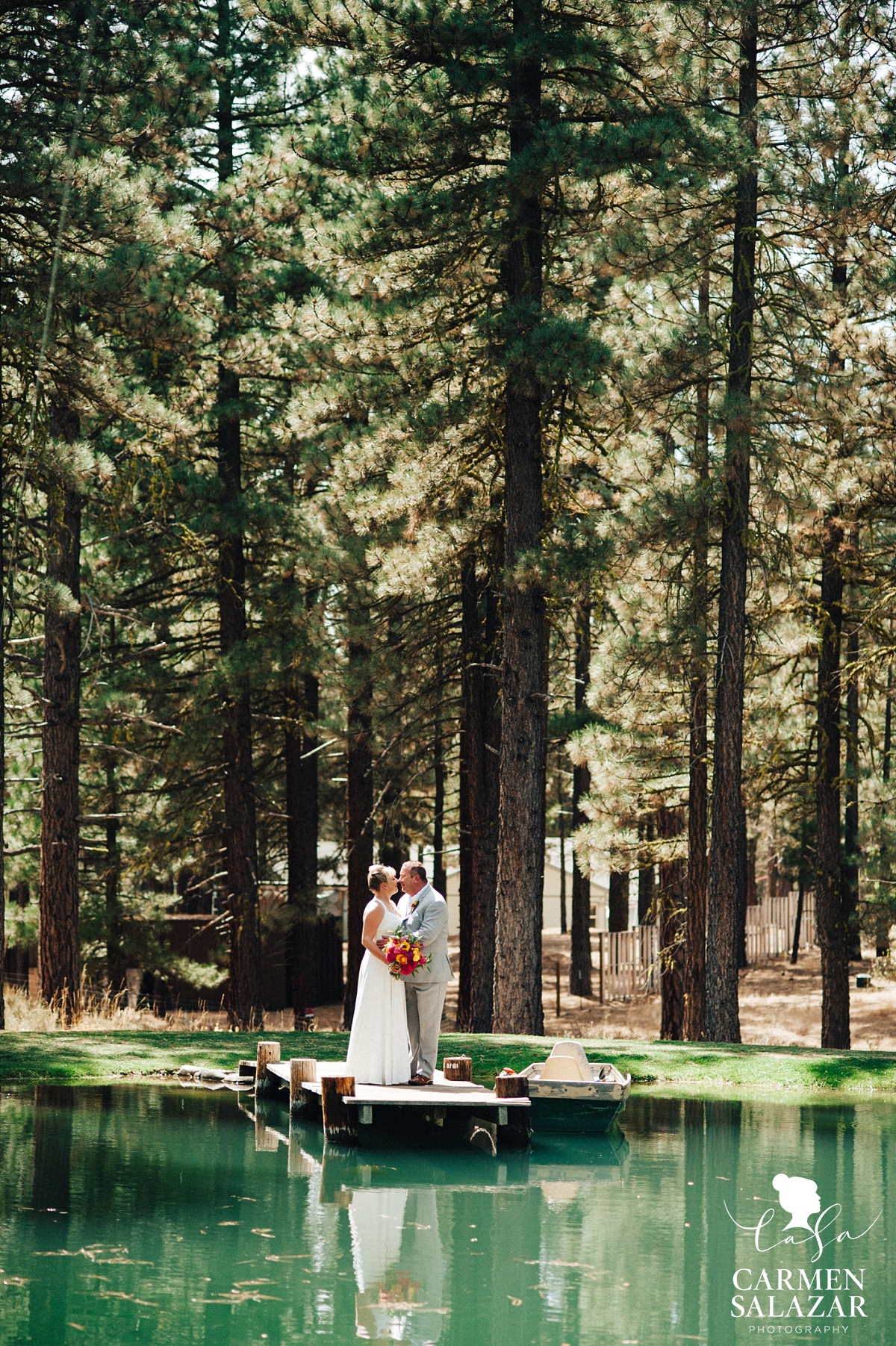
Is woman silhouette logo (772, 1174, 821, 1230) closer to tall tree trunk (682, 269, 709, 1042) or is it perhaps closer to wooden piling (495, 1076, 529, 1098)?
wooden piling (495, 1076, 529, 1098)

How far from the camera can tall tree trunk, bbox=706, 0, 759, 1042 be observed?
631 inches

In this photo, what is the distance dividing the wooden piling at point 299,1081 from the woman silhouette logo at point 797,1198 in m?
3.85

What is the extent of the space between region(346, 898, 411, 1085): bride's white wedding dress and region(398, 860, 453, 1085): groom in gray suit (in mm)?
182

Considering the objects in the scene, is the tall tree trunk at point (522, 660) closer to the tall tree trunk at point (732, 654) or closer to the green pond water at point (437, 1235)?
the tall tree trunk at point (732, 654)

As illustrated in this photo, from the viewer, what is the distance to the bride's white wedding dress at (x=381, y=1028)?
429 inches

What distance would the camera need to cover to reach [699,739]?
731 inches

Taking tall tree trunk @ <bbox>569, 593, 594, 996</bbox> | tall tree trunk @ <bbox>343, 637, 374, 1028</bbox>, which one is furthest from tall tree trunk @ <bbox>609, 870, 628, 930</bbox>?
tall tree trunk @ <bbox>343, 637, 374, 1028</bbox>

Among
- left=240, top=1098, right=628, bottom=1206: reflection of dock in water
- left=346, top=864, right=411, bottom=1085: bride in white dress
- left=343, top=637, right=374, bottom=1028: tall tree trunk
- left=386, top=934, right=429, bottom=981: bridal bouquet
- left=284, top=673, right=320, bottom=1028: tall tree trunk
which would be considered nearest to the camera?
left=240, top=1098, right=628, bottom=1206: reflection of dock in water

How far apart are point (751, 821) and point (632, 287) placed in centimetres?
1928

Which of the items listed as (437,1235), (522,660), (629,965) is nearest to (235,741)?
(522,660)

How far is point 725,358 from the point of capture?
16.9m

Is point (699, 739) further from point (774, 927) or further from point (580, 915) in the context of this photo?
point (774, 927)

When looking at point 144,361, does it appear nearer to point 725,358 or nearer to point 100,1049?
point 725,358

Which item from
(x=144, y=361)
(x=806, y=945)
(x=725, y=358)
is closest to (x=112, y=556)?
(x=144, y=361)
